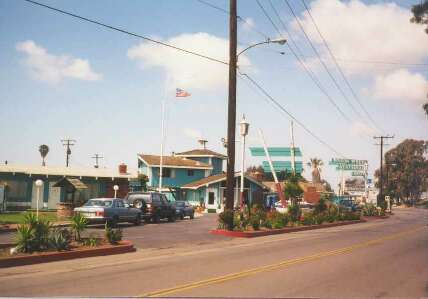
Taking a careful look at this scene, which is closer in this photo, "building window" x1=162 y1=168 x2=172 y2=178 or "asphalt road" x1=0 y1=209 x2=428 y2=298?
"asphalt road" x1=0 y1=209 x2=428 y2=298

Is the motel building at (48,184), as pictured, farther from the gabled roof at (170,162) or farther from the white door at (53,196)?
the gabled roof at (170,162)

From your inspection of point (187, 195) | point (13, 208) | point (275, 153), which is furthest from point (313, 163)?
point (13, 208)

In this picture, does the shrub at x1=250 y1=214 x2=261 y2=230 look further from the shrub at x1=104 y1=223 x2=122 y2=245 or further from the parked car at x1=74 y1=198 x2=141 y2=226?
the shrub at x1=104 y1=223 x2=122 y2=245

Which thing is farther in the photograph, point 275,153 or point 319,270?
point 275,153

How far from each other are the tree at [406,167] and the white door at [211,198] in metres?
91.7

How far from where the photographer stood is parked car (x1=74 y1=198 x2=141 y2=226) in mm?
25031

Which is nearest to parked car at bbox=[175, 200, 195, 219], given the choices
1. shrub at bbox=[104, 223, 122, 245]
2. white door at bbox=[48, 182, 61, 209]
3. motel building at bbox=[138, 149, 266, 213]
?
white door at bbox=[48, 182, 61, 209]

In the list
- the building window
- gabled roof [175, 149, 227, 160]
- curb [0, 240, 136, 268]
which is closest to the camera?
curb [0, 240, 136, 268]

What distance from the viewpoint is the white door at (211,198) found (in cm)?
5622

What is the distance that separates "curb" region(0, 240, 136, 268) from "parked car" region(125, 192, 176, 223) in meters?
14.1

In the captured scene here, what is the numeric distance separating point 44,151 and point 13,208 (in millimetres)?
58905

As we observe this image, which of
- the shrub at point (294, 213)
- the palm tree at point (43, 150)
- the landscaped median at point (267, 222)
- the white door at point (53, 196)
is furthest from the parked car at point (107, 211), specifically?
the palm tree at point (43, 150)

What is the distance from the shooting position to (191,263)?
44.7 feet

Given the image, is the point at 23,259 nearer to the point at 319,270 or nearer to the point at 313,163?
the point at 319,270
